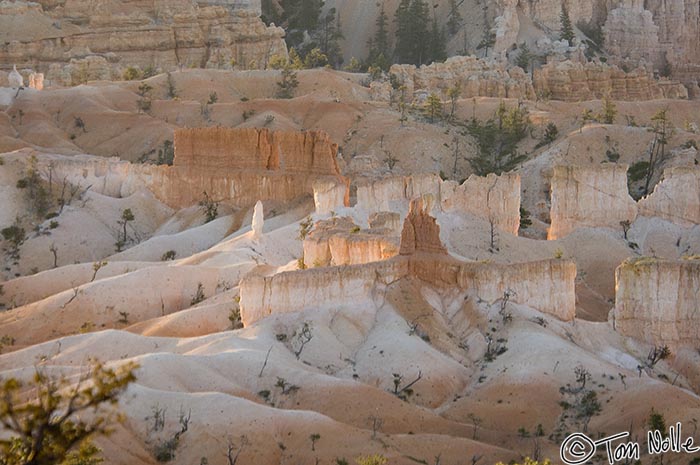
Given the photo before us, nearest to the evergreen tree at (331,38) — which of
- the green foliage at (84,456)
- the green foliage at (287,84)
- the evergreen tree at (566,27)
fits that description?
the evergreen tree at (566,27)

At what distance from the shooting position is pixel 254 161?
84750 millimetres

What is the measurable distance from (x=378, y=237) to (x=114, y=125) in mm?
49169

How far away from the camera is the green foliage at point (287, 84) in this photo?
115m

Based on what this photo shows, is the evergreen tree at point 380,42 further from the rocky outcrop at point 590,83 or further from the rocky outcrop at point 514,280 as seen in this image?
the rocky outcrop at point 514,280

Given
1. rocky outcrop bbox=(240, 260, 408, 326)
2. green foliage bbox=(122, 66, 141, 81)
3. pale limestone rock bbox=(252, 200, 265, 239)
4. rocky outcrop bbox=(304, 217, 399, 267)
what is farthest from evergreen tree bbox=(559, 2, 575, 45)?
rocky outcrop bbox=(240, 260, 408, 326)

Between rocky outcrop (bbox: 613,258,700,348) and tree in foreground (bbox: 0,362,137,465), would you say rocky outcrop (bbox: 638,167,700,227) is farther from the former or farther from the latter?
tree in foreground (bbox: 0,362,137,465)

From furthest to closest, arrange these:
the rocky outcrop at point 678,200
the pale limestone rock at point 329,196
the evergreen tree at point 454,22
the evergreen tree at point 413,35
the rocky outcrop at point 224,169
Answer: the evergreen tree at point 454,22
the evergreen tree at point 413,35
the rocky outcrop at point 224,169
the rocky outcrop at point 678,200
the pale limestone rock at point 329,196

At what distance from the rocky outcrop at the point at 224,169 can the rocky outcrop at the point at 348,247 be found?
20.9m

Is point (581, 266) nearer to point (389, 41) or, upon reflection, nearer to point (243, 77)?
point (243, 77)

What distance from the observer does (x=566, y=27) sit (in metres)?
135

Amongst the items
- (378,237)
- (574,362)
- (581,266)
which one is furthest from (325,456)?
(581,266)

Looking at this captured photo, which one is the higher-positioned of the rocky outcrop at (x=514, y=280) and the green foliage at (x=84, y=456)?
the green foliage at (x=84, y=456)

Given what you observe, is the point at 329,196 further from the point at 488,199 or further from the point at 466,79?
the point at 466,79

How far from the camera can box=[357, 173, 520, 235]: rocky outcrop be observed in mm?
70750
